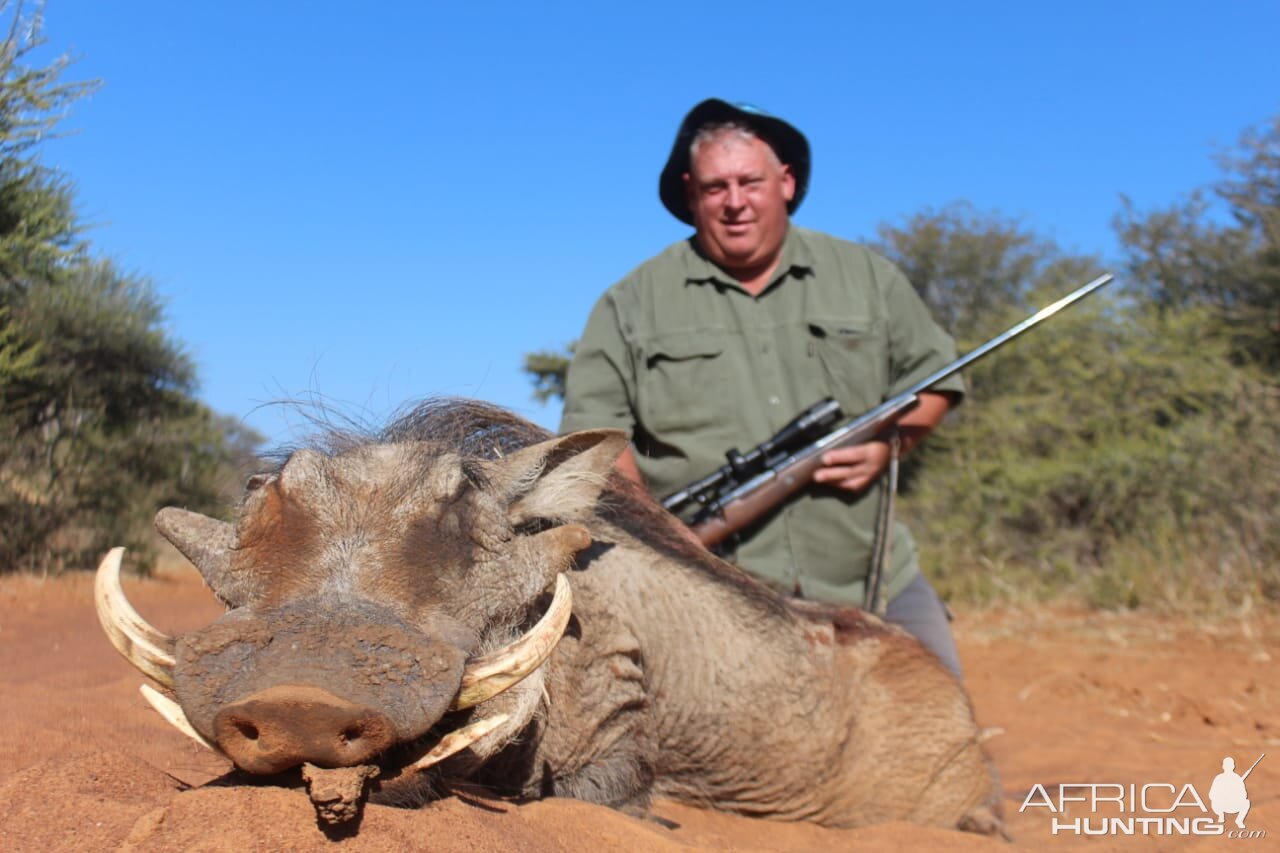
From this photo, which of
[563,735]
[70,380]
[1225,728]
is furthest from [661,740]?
[70,380]

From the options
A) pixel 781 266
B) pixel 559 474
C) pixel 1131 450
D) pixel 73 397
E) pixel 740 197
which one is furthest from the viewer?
pixel 1131 450

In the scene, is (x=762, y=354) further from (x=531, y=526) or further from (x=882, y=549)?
(x=531, y=526)

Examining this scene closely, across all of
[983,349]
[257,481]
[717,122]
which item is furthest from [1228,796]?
[257,481]

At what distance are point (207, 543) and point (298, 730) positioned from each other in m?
0.78

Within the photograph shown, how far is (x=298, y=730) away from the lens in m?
1.78

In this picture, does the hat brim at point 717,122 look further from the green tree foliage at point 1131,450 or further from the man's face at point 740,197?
the green tree foliage at point 1131,450

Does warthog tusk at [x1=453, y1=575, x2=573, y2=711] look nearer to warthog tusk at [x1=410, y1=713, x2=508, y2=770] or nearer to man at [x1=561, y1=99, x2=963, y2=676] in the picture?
warthog tusk at [x1=410, y1=713, x2=508, y2=770]

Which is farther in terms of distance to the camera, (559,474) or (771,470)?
(771,470)

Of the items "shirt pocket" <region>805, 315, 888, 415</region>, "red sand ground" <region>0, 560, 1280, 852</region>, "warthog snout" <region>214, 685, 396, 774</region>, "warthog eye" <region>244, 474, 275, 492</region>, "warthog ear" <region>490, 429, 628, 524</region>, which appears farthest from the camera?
"shirt pocket" <region>805, 315, 888, 415</region>

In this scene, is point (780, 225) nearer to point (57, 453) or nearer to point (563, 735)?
point (563, 735)

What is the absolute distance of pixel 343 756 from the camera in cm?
182

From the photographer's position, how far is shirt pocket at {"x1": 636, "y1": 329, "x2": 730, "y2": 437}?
4.48m

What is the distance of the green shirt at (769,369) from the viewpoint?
4.40 m

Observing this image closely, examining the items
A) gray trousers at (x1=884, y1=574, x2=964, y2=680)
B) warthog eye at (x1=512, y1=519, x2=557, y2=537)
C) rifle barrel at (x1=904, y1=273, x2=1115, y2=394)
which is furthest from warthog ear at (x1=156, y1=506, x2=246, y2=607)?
rifle barrel at (x1=904, y1=273, x2=1115, y2=394)
